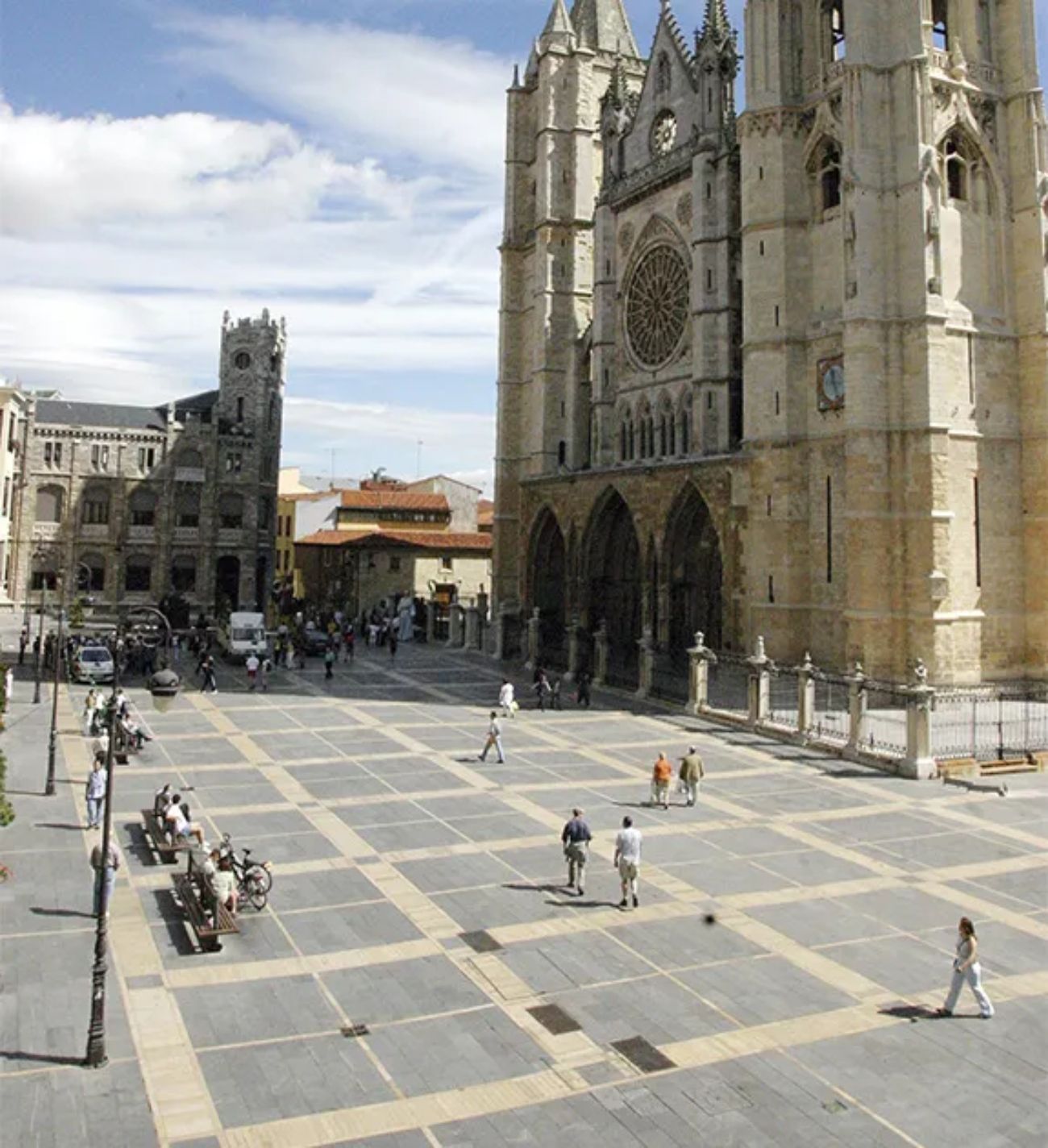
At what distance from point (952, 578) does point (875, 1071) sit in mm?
25947

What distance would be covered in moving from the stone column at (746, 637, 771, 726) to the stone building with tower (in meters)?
44.8

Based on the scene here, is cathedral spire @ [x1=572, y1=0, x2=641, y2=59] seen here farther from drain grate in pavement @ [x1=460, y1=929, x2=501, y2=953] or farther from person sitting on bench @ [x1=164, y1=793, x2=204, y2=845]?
drain grate in pavement @ [x1=460, y1=929, x2=501, y2=953]

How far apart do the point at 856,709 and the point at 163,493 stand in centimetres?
5273

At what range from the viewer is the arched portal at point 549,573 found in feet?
170

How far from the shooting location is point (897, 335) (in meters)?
33.8

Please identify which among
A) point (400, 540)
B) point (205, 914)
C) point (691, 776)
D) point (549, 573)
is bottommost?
point (205, 914)

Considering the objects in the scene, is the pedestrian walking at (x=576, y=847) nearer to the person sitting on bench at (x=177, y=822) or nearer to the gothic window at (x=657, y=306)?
the person sitting on bench at (x=177, y=822)

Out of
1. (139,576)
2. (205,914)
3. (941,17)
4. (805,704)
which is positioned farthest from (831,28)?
(139,576)

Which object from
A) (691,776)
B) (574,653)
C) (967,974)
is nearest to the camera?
(967,974)

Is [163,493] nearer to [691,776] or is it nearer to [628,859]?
[691,776]

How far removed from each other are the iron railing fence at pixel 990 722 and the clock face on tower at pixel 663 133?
1130 inches

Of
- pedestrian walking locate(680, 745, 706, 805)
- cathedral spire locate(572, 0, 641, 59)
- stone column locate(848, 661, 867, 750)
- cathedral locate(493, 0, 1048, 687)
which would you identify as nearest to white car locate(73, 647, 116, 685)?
cathedral locate(493, 0, 1048, 687)

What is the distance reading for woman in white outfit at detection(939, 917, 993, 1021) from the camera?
38.1 feet

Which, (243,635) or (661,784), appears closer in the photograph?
(661,784)
